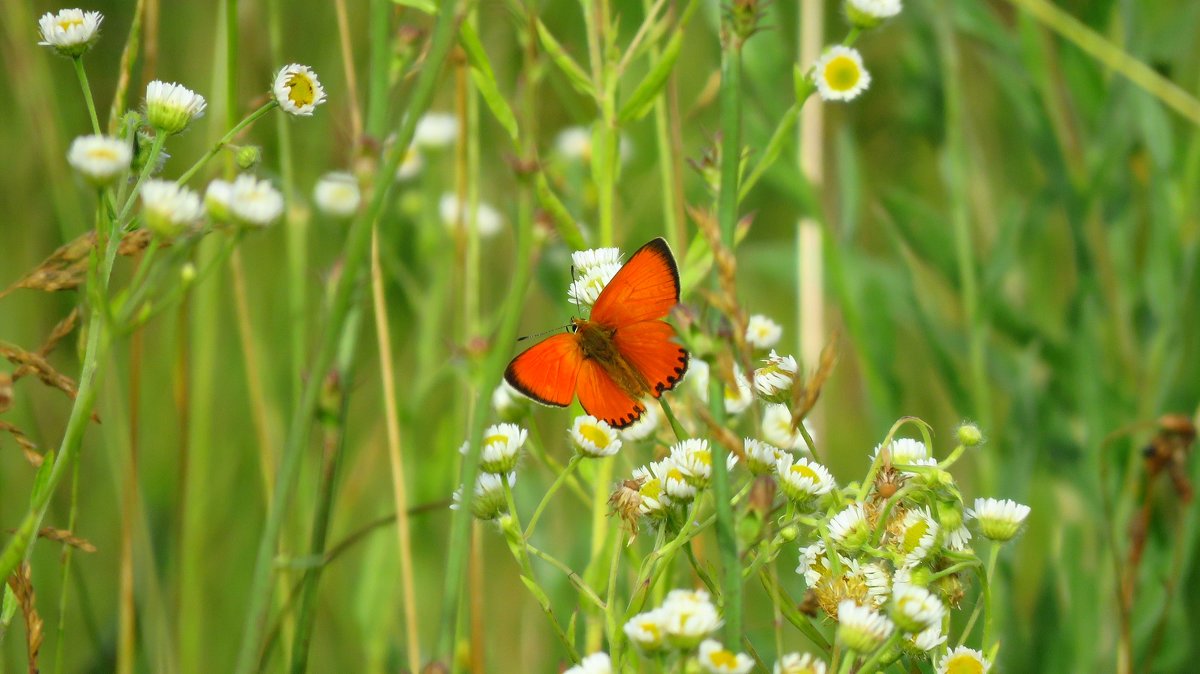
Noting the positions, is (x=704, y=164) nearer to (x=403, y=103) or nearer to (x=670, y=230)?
(x=670, y=230)

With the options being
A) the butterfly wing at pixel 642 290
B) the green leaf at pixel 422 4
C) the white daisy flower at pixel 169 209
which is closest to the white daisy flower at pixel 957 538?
the butterfly wing at pixel 642 290

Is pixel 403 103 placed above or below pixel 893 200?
above

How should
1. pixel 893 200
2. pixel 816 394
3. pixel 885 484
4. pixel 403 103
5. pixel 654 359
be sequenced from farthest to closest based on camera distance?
pixel 893 200
pixel 403 103
pixel 654 359
pixel 885 484
pixel 816 394

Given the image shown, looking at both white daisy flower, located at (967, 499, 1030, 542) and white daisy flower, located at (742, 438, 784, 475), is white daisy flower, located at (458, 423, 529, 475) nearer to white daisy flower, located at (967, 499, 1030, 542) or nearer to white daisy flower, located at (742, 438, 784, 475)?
white daisy flower, located at (742, 438, 784, 475)

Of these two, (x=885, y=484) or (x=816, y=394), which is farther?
(x=885, y=484)

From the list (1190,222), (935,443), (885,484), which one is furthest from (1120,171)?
(885,484)

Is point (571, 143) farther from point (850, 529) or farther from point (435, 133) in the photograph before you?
point (850, 529)

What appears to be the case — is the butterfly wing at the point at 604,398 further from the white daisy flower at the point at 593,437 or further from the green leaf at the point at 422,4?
the green leaf at the point at 422,4
